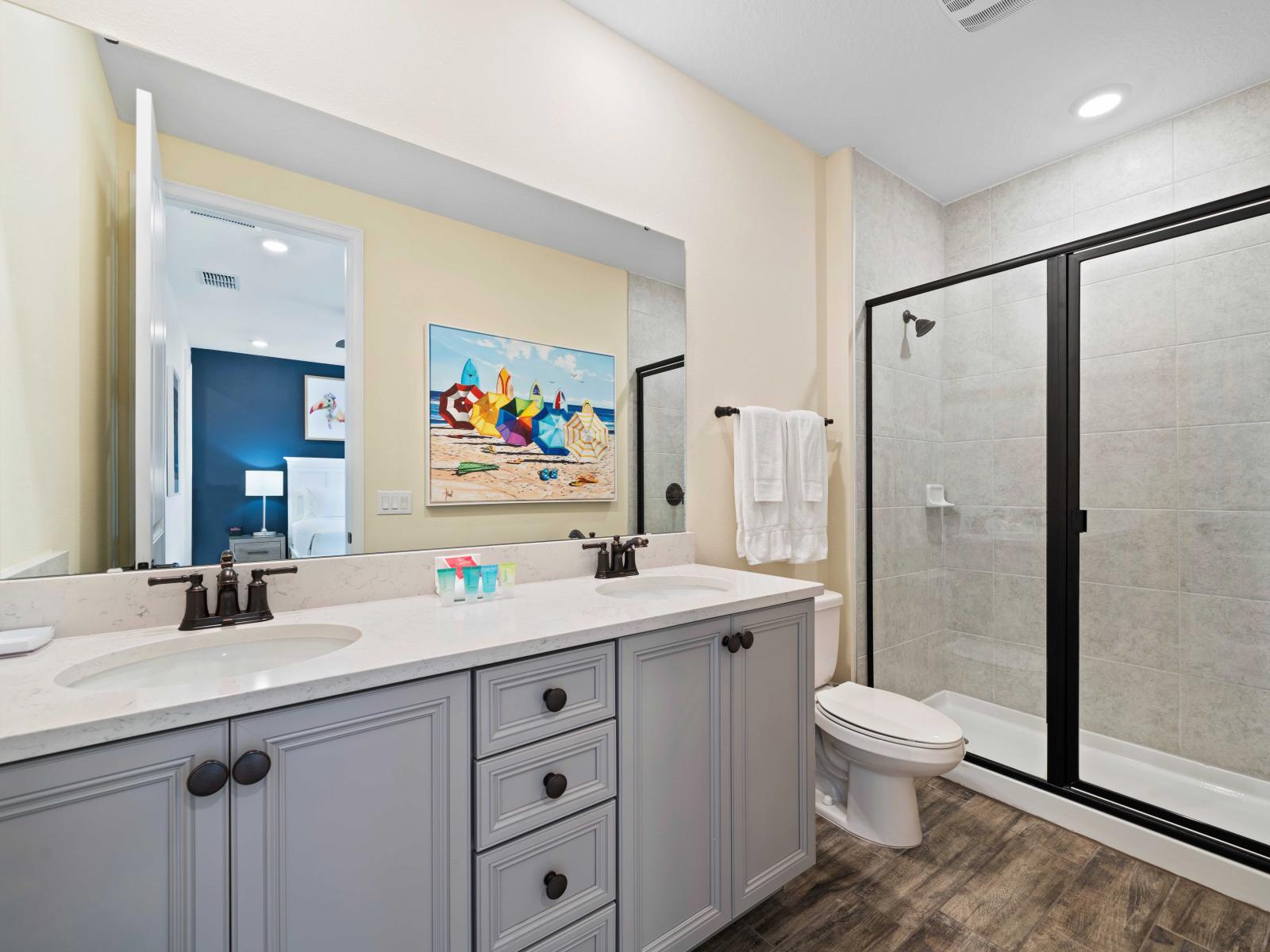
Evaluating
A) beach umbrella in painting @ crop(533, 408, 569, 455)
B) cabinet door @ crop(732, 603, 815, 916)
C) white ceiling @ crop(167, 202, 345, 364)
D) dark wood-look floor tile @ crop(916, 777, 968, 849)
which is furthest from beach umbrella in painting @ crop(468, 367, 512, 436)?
dark wood-look floor tile @ crop(916, 777, 968, 849)

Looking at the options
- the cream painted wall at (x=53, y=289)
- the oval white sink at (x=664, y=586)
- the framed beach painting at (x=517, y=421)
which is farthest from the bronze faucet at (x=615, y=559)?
Result: the cream painted wall at (x=53, y=289)

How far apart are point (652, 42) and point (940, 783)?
2.89 metres

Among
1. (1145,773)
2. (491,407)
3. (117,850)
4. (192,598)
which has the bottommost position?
(1145,773)

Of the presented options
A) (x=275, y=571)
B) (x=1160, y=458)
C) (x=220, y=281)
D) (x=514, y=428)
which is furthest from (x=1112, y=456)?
(x=220, y=281)

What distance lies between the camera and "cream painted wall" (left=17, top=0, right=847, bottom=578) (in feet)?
4.19

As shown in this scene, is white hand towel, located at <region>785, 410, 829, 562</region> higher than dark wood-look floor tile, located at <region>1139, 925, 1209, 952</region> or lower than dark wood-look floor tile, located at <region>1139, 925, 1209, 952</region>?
higher

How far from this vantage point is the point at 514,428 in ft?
5.28

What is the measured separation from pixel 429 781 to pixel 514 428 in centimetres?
92

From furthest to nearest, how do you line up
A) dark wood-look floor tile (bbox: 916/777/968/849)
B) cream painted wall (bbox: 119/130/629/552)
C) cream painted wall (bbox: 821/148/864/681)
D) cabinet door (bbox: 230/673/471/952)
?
cream painted wall (bbox: 821/148/864/681) < dark wood-look floor tile (bbox: 916/777/968/849) < cream painted wall (bbox: 119/130/629/552) < cabinet door (bbox: 230/673/471/952)

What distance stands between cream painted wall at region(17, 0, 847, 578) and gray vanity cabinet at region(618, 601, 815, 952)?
68 centimetres

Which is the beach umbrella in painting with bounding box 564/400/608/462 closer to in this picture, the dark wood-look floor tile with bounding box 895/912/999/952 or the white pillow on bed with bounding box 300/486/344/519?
the white pillow on bed with bounding box 300/486/344/519

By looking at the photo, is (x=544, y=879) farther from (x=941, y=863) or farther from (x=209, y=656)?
(x=941, y=863)

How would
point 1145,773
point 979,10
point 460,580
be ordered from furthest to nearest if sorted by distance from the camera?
point 1145,773 → point 979,10 → point 460,580

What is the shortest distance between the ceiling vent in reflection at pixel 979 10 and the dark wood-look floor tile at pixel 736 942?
8.76ft
